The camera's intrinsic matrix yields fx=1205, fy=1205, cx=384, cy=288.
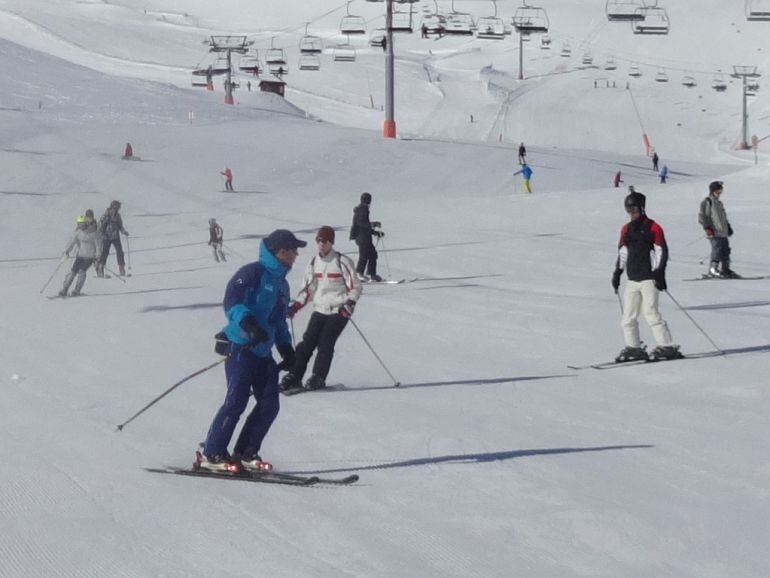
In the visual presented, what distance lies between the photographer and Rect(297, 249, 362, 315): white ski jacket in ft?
33.5

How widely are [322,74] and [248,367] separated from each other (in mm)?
117985

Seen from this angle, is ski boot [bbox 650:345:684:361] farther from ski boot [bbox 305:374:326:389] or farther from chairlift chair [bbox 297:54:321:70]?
chairlift chair [bbox 297:54:321:70]

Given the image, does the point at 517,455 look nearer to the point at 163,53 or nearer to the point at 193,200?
the point at 193,200

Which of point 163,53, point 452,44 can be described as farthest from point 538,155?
point 452,44

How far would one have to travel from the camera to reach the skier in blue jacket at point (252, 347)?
6828mm

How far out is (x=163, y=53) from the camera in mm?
137250

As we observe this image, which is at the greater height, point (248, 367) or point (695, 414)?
point (248, 367)

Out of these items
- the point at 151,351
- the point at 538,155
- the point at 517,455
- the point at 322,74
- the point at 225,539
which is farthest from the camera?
the point at 322,74

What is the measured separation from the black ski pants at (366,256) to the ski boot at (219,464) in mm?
12064

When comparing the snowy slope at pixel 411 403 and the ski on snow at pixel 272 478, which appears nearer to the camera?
the snowy slope at pixel 411 403

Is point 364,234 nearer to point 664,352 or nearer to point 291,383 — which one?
point 664,352

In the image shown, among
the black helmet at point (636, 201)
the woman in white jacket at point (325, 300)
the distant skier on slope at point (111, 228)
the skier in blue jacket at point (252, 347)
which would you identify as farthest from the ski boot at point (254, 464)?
the distant skier on slope at point (111, 228)

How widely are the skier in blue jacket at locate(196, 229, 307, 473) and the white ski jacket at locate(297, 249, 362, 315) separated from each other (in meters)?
2.91

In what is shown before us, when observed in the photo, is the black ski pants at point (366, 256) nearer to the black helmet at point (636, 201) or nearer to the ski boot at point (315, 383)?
the black helmet at point (636, 201)
